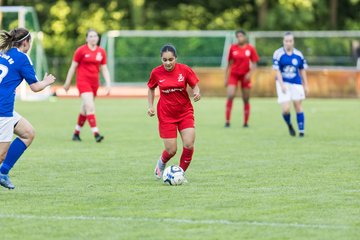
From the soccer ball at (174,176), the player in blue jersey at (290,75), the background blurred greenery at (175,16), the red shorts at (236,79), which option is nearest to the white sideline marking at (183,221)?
the soccer ball at (174,176)

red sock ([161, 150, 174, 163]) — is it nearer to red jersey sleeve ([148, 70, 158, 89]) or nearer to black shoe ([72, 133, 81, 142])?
red jersey sleeve ([148, 70, 158, 89])

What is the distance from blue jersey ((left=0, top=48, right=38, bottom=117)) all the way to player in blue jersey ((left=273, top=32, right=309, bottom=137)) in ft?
28.1

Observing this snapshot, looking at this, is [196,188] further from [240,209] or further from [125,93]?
[125,93]

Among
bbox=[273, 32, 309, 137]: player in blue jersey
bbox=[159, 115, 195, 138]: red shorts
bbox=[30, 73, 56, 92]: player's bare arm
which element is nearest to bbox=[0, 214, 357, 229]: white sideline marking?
bbox=[30, 73, 56, 92]: player's bare arm

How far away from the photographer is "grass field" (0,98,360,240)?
Answer: 27.0 ft

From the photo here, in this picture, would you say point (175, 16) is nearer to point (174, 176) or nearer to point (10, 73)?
point (174, 176)

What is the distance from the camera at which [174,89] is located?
37.3 feet

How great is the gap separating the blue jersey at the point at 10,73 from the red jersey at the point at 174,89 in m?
1.69

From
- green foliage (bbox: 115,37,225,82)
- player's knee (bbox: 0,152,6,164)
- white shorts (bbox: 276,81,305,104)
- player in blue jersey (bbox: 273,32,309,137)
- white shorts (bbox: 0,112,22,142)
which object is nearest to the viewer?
white shorts (bbox: 0,112,22,142)

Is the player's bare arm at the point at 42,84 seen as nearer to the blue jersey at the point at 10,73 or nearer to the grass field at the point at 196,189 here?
the blue jersey at the point at 10,73

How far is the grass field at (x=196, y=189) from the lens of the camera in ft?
27.0

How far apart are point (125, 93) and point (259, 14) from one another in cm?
1268

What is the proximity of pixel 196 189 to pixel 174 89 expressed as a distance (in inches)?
52.0

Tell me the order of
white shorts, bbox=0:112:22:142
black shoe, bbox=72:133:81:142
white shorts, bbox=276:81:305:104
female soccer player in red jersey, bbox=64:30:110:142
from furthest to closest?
white shorts, bbox=276:81:305:104 < black shoe, bbox=72:133:81:142 < female soccer player in red jersey, bbox=64:30:110:142 < white shorts, bbox=0:112:22:142
